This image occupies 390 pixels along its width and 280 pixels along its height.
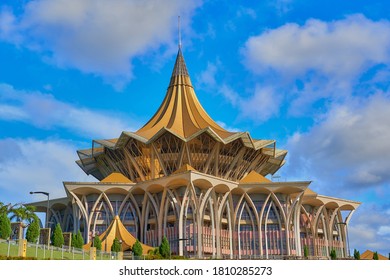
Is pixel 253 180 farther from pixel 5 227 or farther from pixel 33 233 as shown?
pixel 5 227

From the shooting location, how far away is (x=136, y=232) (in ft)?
→ 223

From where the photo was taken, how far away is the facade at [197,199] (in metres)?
63.2

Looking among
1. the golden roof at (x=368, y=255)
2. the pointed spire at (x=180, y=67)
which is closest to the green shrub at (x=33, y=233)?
the pointed spire at (x=180, y=67)

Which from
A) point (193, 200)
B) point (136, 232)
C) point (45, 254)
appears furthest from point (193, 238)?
point (45, 254)

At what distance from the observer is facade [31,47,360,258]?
63156 mm

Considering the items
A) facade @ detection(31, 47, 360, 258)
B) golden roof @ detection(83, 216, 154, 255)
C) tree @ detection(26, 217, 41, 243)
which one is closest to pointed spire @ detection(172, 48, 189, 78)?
facade @ detection(31, 47, 360, 258)

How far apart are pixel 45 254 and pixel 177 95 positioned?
51.6 metres

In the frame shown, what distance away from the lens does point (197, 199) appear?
2422 inches

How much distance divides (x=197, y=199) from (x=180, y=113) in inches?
727

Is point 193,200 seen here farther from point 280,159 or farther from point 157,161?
point 280,159

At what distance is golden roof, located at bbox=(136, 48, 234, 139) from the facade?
207 mm

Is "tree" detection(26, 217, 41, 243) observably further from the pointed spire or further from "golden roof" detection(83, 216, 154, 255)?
the pointed spire

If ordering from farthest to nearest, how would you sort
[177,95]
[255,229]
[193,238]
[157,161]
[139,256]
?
[177,95] → [157,161] → [255,229] → [193,238] → [139,256]

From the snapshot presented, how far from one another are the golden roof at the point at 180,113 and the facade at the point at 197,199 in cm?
21
